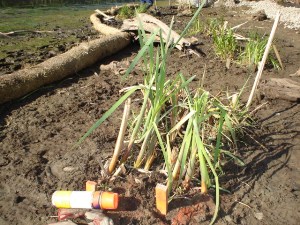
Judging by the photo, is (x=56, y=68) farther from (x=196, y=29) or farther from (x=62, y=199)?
(x=196, y=29)

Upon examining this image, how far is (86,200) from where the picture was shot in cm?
181

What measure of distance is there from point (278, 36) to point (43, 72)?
4.48 meters

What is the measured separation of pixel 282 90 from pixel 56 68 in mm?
2764

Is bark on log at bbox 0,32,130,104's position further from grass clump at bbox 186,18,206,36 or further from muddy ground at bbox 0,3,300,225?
grass clump at bbox 186,18,206,36

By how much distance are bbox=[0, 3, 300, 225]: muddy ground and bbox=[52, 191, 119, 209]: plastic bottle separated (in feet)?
0.32

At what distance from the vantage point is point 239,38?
4820mm

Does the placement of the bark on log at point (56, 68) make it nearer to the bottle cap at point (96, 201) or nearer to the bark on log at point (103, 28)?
→ the bark on log at point (103, 28)

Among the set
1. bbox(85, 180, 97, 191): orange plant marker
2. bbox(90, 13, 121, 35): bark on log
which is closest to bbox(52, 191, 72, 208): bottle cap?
bbox(85, 180, 97, 191): orange plant marker

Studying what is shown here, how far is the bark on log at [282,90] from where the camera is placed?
10.5 ft

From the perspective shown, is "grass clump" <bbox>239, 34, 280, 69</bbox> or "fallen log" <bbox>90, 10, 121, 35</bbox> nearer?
"grass clump" <bbox>239, 34, 280, 69</bbox>

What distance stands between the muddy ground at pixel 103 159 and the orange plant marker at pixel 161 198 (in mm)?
47

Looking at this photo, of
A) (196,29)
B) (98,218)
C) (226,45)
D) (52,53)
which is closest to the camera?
(98,218)

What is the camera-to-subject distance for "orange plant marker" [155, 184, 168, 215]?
70.6 inches

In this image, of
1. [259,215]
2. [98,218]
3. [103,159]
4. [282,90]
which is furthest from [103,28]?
[259,215]
